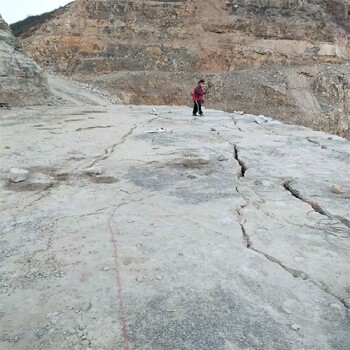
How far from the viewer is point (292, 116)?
1050 inches

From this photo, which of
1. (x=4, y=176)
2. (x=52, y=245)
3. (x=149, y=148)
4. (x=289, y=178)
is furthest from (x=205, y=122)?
(x=52, y=245)

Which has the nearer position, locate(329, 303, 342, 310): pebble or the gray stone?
locate(329, 303, 342, 310): pebble

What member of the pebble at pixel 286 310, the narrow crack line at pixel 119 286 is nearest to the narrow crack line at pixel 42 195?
the narrow crack line at pixel 119 286

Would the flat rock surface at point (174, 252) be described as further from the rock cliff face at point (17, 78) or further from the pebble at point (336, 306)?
the rock cliff face at point (17, 78)

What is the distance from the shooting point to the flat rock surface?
7.86 ft

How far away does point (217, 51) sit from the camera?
3112cm

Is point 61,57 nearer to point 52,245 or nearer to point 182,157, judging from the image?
point 182,157

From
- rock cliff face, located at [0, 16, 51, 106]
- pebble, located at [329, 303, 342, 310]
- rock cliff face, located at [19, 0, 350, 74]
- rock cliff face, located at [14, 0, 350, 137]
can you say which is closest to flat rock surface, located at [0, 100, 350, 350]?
pebble, located at [329, 303, 342, 310]

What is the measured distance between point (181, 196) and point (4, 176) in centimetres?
249

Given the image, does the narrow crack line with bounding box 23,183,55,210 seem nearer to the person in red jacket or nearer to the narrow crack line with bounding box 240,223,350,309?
the narrow crack line with bounding box 240,223,350,309

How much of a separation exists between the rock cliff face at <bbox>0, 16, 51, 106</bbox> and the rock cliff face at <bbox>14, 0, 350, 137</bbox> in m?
10.0

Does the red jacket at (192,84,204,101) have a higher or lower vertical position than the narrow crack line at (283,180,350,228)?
higher

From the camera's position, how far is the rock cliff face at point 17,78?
13.5m

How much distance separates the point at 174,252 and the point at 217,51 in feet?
97.9
